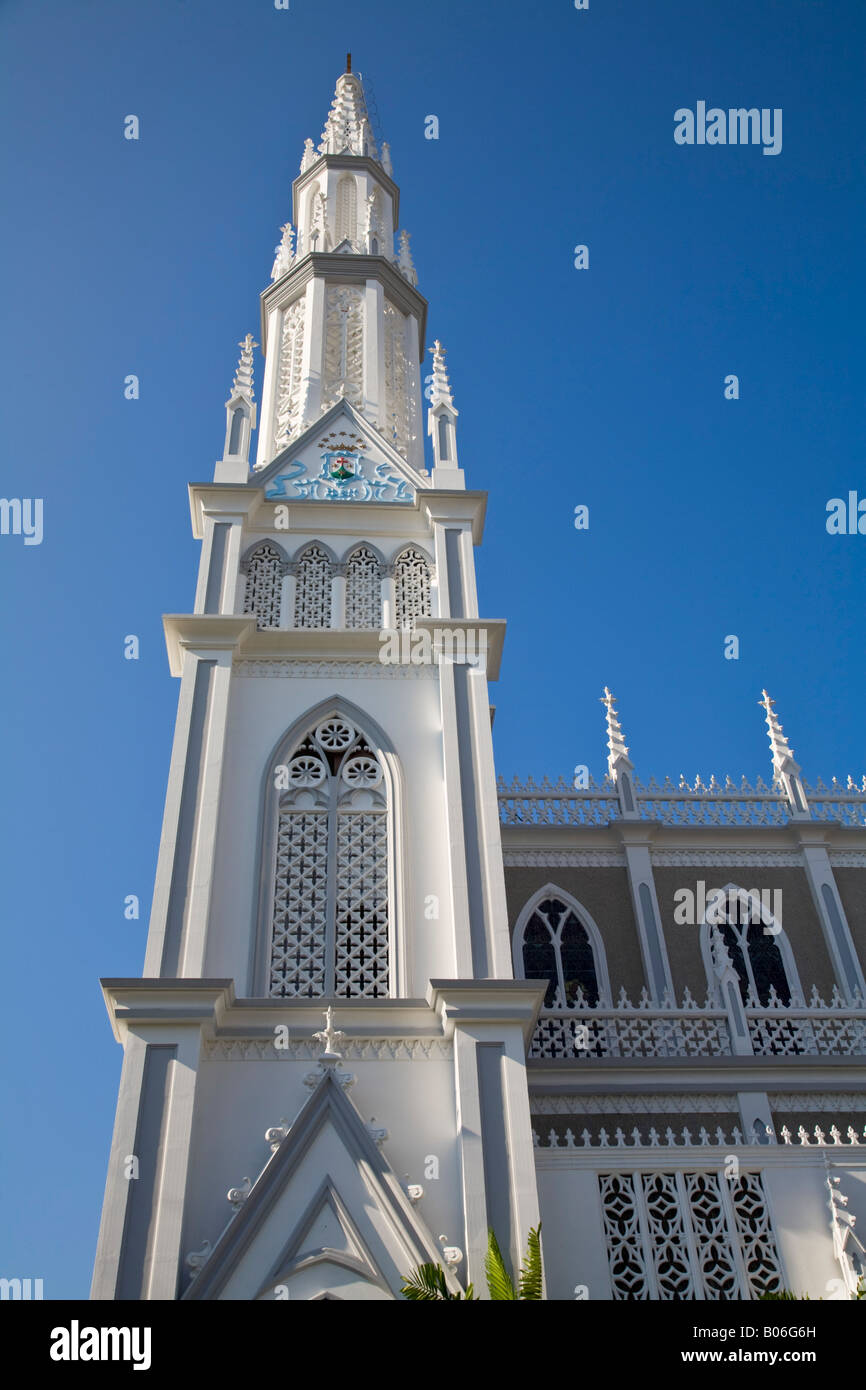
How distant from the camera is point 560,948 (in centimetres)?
1712

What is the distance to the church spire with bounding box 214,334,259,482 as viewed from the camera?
16062mm

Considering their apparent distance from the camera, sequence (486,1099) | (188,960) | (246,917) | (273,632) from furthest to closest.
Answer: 1. (273,632)
2. (246,917)
3. (188,960)
4. (486,1099)

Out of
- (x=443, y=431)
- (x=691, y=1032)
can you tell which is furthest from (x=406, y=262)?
(x=691, y=1032)

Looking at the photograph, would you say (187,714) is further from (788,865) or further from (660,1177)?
(788,865)

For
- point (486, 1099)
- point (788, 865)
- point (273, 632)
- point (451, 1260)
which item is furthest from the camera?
point (788, 865)

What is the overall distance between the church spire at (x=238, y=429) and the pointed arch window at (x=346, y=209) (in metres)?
5.73

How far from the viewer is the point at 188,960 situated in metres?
11.3

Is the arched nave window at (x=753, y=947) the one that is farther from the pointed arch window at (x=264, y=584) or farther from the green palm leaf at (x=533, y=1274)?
the green palm leaf at (x=533, y=1274)

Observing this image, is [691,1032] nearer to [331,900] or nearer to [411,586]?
[331,900]

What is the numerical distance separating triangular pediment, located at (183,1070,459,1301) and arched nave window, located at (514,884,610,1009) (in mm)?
6317

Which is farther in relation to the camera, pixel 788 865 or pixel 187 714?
pixel 788 865

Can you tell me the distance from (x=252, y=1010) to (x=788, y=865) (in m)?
10.0
